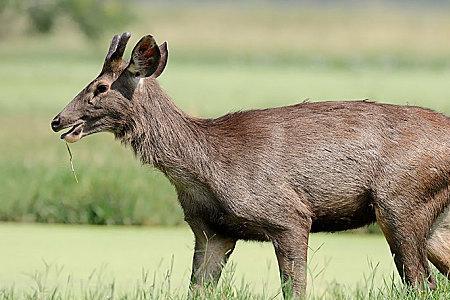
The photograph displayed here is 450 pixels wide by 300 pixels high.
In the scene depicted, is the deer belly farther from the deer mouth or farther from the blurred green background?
the deer mouth

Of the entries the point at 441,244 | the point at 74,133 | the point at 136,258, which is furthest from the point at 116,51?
the point at 136,258

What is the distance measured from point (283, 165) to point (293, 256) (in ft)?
1.72

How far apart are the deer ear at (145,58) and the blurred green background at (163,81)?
1149 millimetres

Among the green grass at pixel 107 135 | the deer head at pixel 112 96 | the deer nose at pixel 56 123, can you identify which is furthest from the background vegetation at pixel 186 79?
the deer nose at pixel 56 123

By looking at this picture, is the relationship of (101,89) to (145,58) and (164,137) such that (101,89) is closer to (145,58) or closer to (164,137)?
(145,58)

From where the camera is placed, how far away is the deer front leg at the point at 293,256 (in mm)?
7551

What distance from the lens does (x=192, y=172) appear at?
25.3 ft

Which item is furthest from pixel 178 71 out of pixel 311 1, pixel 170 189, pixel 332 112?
pixel 311 1

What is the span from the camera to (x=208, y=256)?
776cm

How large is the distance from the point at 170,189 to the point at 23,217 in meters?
1.35

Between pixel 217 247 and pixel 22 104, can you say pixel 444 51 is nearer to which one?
pixel 22 104

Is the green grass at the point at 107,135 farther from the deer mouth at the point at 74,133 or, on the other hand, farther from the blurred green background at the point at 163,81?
the deer mouth at the point at 74,133

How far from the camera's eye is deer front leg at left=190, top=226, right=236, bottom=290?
7.74 m

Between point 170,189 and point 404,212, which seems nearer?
point 404,212
